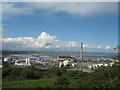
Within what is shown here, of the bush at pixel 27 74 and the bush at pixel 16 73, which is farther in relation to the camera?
the bush at pixel 16 73

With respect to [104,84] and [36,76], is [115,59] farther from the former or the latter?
[36,76]

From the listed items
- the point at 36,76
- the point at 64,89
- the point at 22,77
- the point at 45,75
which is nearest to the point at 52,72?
the point at 45,75

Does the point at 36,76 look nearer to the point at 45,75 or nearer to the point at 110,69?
the point at 45,75

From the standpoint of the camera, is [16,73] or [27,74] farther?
[16,73]

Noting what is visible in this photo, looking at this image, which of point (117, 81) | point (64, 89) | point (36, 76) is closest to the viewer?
point (117, 81)

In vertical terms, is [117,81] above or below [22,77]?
above

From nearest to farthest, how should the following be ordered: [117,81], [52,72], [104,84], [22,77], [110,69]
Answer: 1. [117,81]
2. [104,84]
3. [110,69]
4. [22,77]
5. [52,72]

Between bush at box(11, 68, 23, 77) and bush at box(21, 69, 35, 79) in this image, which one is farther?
bush at box(11, 68, 23, 77)

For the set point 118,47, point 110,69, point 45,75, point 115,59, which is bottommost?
point 45,75

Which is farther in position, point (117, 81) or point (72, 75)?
point (72, 75)

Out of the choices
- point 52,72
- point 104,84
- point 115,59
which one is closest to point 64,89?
point 104,84
